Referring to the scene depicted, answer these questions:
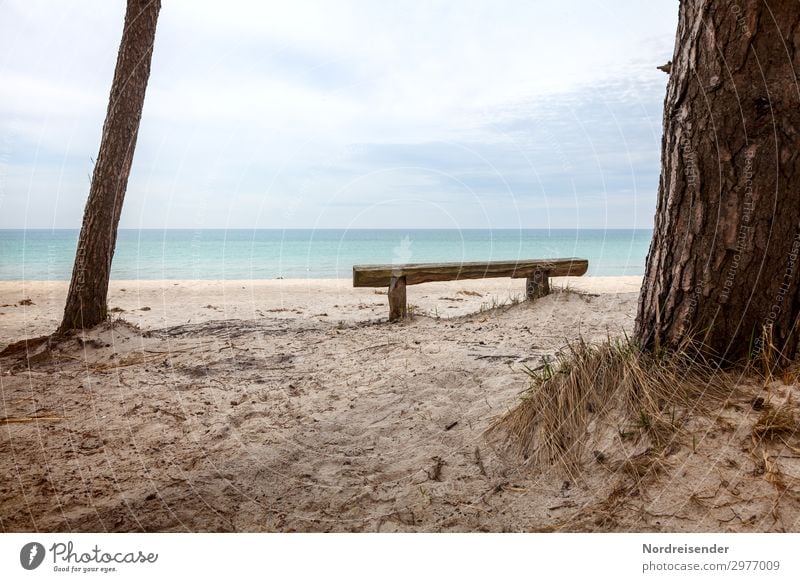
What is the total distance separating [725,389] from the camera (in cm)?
252

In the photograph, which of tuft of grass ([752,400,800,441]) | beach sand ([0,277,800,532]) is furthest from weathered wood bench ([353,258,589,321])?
tuft of grass ([752,400,800,441])

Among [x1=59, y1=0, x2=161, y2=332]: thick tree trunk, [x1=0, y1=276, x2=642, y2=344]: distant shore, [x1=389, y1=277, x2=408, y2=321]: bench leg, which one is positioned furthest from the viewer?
[x1=0, y1=276, x2=642, y2=344]: distant shore

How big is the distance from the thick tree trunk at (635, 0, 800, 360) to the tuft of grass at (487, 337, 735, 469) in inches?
6.9

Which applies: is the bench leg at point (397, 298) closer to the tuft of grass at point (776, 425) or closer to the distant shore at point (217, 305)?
the distant shore at point (217, 305)

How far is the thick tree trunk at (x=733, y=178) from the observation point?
2.47 meters

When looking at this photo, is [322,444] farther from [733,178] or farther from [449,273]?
[449,273]

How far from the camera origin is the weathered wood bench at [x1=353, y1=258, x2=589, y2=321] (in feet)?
21.3

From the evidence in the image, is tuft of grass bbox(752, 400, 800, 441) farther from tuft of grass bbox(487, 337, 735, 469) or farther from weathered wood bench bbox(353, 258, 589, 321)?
weathered wood bench bbox(353, 258, 589, 321)

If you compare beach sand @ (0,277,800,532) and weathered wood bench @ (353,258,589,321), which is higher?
weathered wood bench @ (353,258,589,321)
